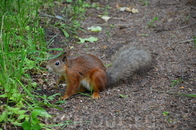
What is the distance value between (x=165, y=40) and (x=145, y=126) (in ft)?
8.24

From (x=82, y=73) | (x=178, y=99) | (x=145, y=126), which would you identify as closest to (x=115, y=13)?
(x=82, y=73)

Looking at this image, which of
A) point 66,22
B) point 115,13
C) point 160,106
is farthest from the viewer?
point 115,13

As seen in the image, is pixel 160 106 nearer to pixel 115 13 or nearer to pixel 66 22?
pixel 66 22

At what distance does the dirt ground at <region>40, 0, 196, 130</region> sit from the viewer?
7.93 feet

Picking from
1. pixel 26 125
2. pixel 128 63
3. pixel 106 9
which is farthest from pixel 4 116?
pixel 106 9

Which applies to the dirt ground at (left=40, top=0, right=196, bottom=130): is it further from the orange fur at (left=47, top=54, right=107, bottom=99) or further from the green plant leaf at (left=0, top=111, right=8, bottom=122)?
the green plant leaf at (left=0, top=111, right=8, bottom=122)

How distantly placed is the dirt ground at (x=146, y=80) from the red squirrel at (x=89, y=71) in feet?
0.42

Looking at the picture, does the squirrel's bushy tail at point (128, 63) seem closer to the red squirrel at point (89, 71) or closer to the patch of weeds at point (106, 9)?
the red squirrel at point (89, 71)

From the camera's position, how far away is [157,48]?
425cm

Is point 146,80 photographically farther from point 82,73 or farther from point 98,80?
point 82,73

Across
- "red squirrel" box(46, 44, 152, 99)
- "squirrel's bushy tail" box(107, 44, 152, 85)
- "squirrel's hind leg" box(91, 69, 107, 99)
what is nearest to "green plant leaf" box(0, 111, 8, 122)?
"red squirrel" box(46, 44, 152, 99)

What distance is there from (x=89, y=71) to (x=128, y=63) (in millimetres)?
561

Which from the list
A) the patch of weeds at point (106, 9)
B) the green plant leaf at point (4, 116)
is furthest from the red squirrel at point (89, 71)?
the patch of weeds at point (106, 9)

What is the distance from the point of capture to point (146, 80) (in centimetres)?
335
